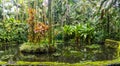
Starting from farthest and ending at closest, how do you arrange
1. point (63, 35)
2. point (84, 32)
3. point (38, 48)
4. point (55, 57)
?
point (63, 35) < point (84, 32) < point (38, 48) < point (55, 57)

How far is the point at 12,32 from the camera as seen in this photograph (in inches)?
926

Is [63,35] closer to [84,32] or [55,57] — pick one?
[84,32]

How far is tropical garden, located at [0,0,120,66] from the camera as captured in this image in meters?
11.3

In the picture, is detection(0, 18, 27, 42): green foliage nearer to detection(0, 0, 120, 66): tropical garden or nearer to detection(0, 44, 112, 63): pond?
detection(0, 0, 120, 66): tropical garden

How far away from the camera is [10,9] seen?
3434 centimetres

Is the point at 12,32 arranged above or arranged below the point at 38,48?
above

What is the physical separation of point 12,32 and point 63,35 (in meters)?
4.56

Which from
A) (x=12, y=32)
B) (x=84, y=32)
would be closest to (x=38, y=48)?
(x=84, y=32)

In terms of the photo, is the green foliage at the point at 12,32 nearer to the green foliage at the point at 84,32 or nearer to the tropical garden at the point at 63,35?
the tropical garden at the point at 63,35

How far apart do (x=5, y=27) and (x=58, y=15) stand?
8.99 metres

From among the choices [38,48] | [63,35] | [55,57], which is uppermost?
[63,35]

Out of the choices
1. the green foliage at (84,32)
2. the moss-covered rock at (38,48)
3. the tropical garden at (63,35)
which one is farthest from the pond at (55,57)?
the green foliage at (84,32)

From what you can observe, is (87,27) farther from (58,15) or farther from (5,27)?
(58,15)

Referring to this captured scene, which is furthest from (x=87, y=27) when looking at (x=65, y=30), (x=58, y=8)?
(x=58, y=8)
